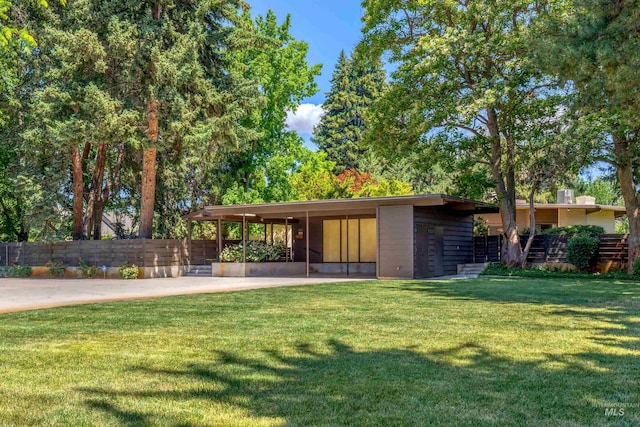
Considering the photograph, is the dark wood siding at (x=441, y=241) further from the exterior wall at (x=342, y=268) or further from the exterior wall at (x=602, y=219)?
the exterior wall at (x=602, y=219)

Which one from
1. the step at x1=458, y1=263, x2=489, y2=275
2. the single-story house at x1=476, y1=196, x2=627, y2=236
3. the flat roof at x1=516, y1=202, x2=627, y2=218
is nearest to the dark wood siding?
the step at x1=458, y1=263, x2=489, y2=275

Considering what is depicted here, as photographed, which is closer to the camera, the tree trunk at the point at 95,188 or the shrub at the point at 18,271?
the shrub at the point at 18,271

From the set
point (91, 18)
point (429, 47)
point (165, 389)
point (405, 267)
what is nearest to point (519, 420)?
point (165, 389)

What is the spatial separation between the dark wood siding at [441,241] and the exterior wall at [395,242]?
31cm

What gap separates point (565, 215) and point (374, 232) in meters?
11.1

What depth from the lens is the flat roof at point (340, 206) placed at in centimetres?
1496

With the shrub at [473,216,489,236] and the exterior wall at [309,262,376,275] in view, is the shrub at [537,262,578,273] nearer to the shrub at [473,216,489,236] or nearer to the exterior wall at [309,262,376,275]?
the exterior wall at [309,262,376,275]

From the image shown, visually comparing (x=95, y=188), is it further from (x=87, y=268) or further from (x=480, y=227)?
(x=480, y=227)

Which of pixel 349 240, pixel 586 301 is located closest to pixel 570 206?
pixel 349 240

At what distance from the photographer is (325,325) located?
20.4ft

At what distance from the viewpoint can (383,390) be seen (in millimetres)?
3543

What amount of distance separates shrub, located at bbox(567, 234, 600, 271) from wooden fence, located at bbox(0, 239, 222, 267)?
1237 cm

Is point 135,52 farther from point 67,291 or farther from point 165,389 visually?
point 165,389

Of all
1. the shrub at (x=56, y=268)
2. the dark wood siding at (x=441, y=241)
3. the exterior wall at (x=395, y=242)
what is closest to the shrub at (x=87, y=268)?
the shrub at (x=56, y=268)
